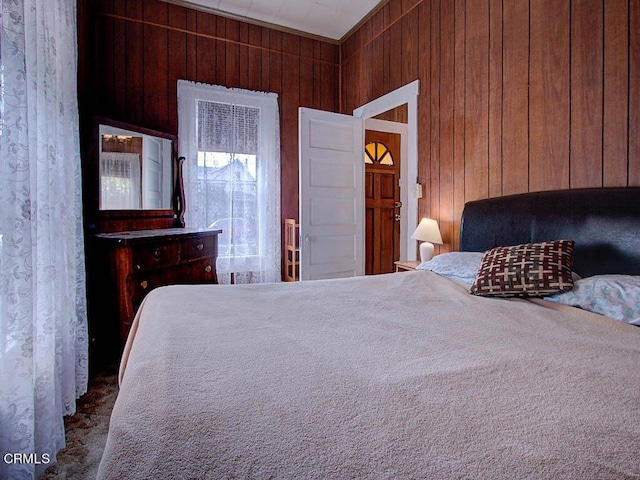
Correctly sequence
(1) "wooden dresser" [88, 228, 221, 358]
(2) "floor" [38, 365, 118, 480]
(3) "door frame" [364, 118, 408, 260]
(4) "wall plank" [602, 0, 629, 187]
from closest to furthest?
(2) "floor" [38, 365, 118, 480]
(4) "wall plank" [602, 0, 629, 187]
(1) "wooden dresser" [88, 228, 221, 358]
(3) "door frame" [364, 118, 408, 260]

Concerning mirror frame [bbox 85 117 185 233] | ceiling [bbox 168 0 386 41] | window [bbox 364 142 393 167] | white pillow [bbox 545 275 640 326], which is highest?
ceiling [bbox 168 0 386 41]

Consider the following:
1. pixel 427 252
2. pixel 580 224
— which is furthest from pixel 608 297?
pixel 427 252

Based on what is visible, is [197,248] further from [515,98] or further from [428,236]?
[515,98]

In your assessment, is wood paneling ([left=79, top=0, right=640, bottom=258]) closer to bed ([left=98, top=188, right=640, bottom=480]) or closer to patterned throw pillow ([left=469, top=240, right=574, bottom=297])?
patterned throw pillow ([left=469, top=240, right=574, bottom=297])

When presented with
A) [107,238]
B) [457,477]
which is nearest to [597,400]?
[457,477]

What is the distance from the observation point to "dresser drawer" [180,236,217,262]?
269 cm

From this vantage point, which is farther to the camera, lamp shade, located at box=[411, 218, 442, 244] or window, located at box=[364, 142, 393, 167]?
window, located at box=[364, 142, 393, 167]

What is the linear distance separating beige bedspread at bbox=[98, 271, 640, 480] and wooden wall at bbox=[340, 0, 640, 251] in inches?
46.8

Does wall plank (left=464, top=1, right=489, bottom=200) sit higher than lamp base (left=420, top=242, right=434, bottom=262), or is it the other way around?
wall plank (left=464, top=1, right=489, bottom=200)

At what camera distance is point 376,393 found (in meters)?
0.70

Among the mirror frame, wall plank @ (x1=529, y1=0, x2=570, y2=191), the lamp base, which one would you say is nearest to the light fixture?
the lamp base

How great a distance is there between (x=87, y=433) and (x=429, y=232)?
2372 millimetres

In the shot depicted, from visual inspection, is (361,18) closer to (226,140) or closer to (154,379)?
(226,140)

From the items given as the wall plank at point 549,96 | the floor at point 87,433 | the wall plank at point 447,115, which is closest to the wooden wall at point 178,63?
the floor at point 87,433
